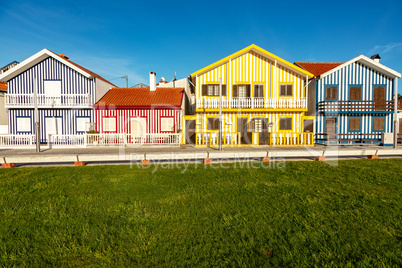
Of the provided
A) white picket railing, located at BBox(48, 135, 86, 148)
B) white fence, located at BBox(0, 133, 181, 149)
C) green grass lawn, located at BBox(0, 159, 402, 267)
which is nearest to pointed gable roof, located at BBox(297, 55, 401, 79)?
green grass lawn, located at BBox(0, 159, 402, 267)

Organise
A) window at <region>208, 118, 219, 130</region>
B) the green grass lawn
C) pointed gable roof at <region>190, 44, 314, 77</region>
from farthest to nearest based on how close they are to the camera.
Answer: window at <region>208, 118, 219, 130</region> → pointed gable roof at <region>190, 44, 314, 77</region> → the green grass lawn

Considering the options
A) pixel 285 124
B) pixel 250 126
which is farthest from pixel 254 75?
pixel 285 124

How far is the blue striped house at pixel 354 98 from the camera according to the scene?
59.7ft

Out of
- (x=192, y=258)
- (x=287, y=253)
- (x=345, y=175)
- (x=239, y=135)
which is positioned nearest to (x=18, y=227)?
(x=192, y=258)

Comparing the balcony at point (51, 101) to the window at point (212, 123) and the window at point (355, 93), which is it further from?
the window at point (355, 93)

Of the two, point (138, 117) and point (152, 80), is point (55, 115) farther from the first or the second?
point (152, 80)

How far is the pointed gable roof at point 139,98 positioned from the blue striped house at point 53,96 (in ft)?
4.89

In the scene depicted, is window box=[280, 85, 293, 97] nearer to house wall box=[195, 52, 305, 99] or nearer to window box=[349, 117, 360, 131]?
house wall box=[195, 52, 305, 99]

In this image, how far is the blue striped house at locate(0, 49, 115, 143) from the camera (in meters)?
18.1

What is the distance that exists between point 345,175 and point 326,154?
3121 millimetres

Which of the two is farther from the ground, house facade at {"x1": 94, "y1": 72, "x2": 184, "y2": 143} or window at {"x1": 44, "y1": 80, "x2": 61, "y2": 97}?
window at {"x1": 44, "y1": 80, "x2": 61, "y2": 97}

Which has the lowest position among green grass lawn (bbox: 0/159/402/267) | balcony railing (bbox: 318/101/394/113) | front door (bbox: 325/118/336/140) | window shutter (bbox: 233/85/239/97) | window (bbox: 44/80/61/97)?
green grass lawn (bbox: 0/159/402/267)

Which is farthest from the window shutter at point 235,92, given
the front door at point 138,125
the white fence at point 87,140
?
the front door at point 138,125

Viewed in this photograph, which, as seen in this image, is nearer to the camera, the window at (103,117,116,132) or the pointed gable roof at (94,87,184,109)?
the pointed gable roof at (94,87,184,109)
